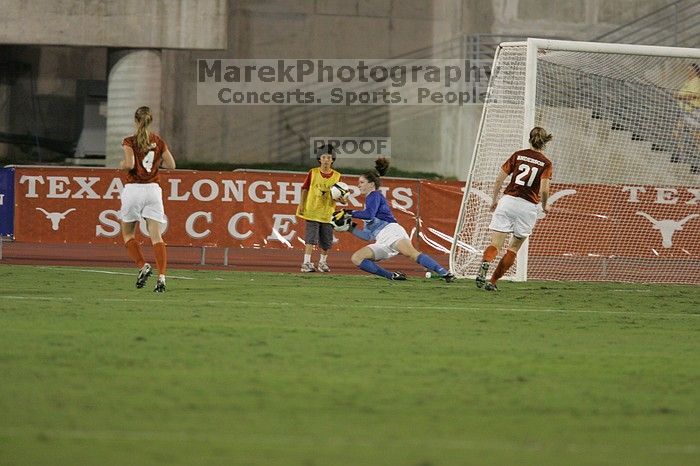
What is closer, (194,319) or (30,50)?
(194,319)

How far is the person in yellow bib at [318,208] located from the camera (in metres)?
18.2

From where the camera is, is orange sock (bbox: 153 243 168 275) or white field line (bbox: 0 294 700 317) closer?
white field line (bbox: 0 294 700 317)

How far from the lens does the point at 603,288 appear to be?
16.4m

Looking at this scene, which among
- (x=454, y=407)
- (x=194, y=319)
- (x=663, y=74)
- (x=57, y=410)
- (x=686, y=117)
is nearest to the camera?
(x=57, y=410)

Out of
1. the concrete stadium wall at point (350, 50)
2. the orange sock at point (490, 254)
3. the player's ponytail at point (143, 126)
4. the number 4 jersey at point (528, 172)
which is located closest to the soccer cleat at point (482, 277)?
the orange sock at point (490, 254)

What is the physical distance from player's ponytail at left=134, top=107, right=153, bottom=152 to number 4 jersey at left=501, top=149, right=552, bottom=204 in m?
4.34

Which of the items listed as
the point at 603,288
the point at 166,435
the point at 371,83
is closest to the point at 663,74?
the point at 371,83

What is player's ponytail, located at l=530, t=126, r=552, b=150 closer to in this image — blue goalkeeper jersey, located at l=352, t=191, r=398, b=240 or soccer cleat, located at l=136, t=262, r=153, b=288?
blue goalkeeper jersey, located at l=352, t=191, r=398, b=240

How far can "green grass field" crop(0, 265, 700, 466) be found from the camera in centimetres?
557

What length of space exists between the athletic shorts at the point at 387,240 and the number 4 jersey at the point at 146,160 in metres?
3.67

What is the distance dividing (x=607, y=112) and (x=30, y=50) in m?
18.3

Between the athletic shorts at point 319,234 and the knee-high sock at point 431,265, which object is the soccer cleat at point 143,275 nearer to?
the knee-high sock at point 431,265

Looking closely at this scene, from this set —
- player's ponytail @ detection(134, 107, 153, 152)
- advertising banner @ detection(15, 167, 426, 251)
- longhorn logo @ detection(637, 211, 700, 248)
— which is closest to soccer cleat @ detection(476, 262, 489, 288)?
player's ponytail @ detection(134, 107, 153, 152)

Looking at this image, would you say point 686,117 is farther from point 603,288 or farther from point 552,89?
point 603,288
